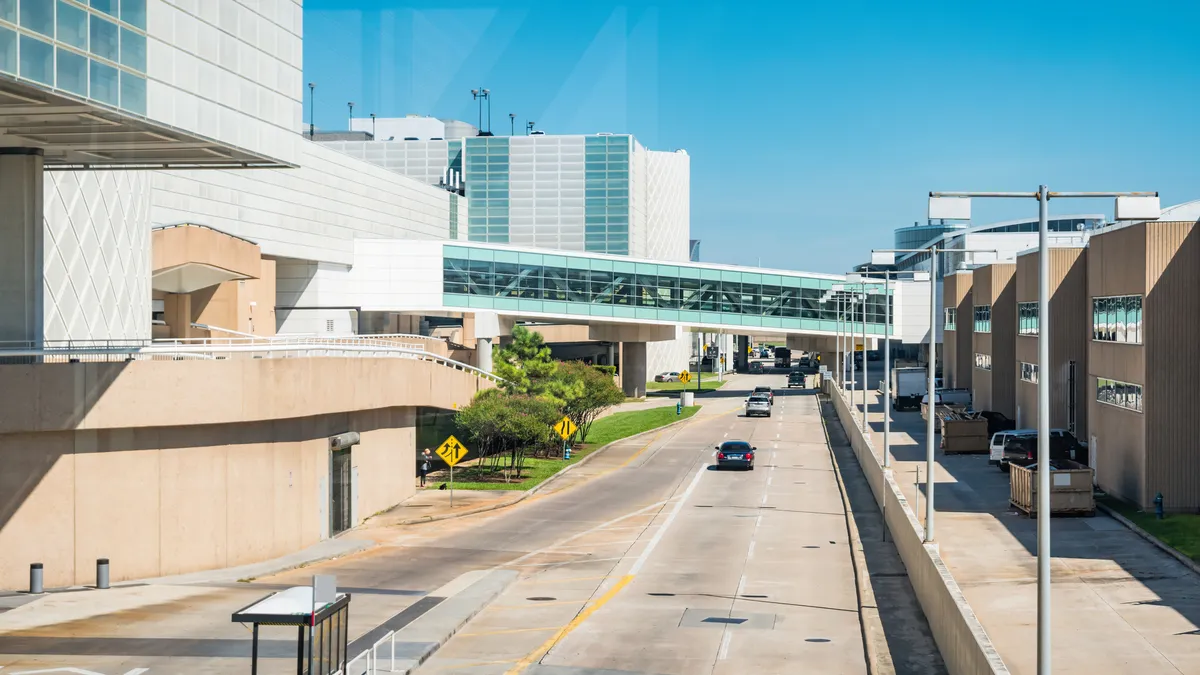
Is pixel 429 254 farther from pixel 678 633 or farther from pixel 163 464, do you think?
pixel 678 633

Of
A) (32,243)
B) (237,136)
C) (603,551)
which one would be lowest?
(603,551)

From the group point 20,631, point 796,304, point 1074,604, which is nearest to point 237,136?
point 20,631

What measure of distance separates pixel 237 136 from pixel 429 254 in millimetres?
48561

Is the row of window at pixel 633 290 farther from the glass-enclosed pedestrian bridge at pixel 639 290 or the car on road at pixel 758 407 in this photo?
the car on road at pixel 758 407

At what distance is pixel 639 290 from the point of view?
8844cm

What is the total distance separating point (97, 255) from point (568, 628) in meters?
22.1

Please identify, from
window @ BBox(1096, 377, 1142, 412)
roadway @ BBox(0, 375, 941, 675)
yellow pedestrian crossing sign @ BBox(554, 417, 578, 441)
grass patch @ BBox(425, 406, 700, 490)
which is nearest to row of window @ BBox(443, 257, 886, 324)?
grass patch @ BBox(425, 406, 700, 490)

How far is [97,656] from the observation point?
2181cm

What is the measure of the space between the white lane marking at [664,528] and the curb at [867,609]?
5.48 m

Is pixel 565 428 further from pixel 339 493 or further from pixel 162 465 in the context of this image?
pixel 162 465

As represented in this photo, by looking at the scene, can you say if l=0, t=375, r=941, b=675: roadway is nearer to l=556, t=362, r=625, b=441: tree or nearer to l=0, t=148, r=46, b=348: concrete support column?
l=0, t=148, r=46, b=348: concrete support column

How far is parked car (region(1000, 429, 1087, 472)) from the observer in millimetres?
45625

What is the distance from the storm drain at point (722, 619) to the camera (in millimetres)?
24594

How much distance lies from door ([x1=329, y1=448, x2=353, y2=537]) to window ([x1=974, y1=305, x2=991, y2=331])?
40.6 metres
